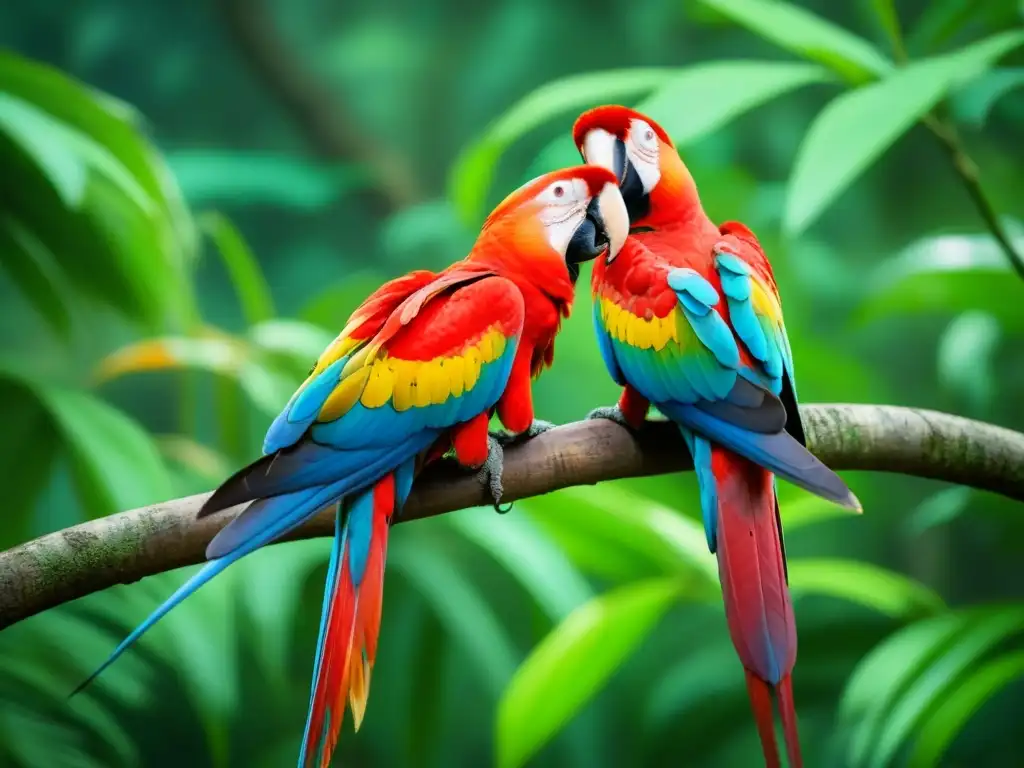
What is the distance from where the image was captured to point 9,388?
130 centimetres

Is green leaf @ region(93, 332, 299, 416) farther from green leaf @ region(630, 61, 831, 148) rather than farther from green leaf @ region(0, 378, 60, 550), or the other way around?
green leaf @ region(630, 61, 831, 148)

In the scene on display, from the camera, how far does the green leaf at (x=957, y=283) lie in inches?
52.0

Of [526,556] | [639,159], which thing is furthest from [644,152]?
[526,556]

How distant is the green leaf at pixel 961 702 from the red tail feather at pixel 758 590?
74 centimetres

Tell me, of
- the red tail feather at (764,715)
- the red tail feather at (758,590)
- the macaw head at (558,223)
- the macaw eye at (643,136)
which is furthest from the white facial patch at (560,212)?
the red tail feather at (764,715)

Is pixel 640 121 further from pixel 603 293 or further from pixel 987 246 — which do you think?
pixel 987 246

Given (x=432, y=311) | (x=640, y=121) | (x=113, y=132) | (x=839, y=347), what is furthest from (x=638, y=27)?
(x=432, y=311)

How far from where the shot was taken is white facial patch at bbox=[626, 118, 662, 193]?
0.85 meters

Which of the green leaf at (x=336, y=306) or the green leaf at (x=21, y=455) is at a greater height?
the green leaf at (x=336, y=306)

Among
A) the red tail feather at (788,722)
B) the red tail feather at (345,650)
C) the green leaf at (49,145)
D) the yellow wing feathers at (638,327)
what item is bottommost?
the red tail feather at (788,722)

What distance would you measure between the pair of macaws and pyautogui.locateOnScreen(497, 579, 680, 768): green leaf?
56 cm

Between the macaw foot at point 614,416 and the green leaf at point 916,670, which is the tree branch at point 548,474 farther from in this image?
the green leaf at point 916,670

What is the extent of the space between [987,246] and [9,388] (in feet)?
4.42

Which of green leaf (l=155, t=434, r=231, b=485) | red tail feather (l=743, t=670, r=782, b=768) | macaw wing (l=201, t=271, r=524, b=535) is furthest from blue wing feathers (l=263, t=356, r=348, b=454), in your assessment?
green leaf (l=155, t=434, r=231, b=485)
